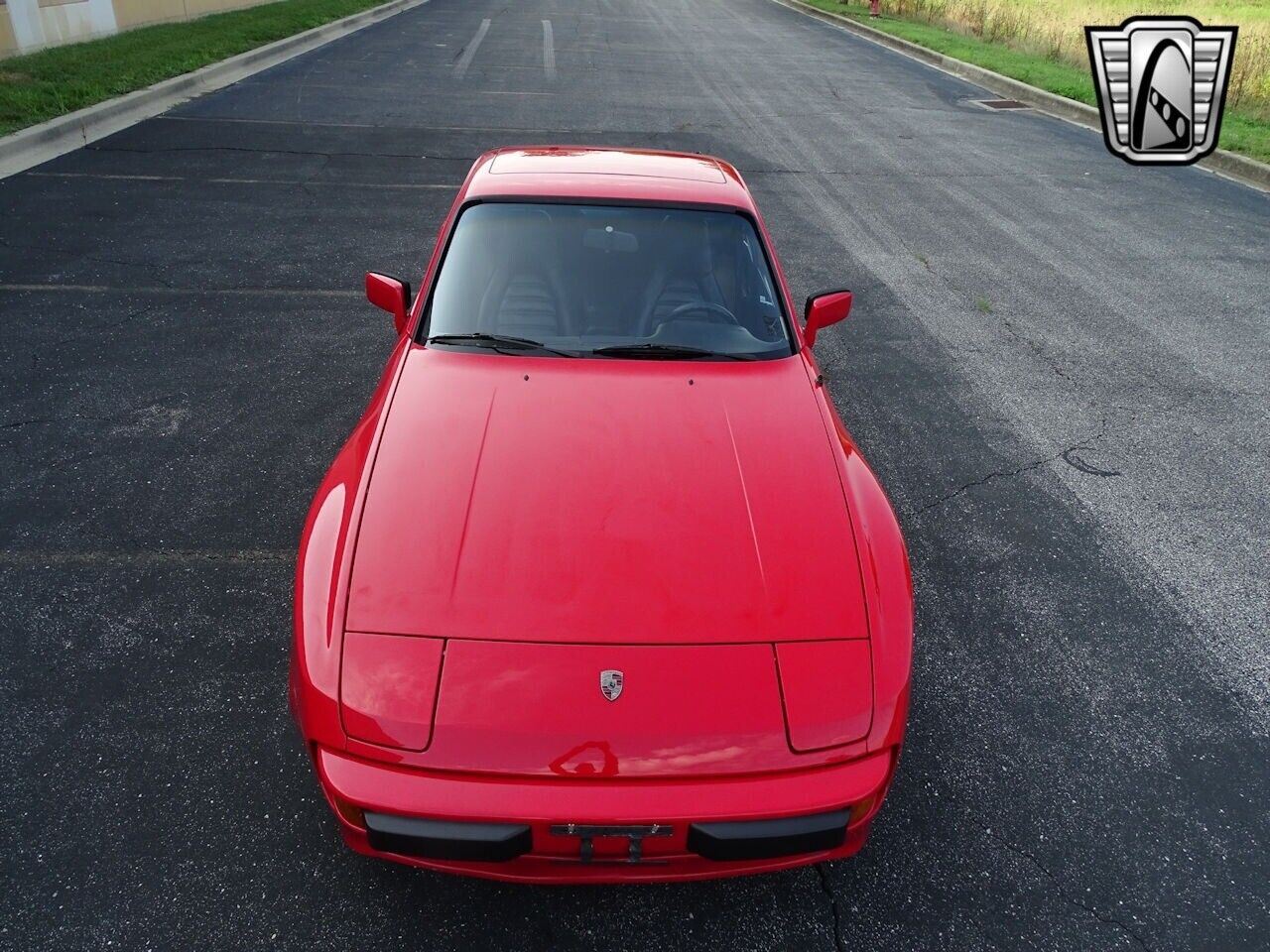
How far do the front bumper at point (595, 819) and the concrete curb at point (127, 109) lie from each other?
9.41 metres

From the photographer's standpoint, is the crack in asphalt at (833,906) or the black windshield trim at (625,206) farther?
the black windshield trim at (625,206)

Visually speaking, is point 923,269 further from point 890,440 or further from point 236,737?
point 236,737

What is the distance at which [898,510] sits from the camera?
14.4ft

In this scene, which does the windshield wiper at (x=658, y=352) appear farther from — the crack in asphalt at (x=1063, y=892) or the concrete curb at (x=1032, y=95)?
the concrete curb at (x=1032, y=95)

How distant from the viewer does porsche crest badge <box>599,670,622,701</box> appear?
221 centimetres

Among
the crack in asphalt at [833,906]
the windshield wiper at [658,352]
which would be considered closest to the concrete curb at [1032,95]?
the windshield wiper at [658,352]

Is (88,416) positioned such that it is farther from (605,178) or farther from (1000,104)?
(1000,104)

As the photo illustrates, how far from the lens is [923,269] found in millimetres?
7715

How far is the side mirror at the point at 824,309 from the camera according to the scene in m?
3.88

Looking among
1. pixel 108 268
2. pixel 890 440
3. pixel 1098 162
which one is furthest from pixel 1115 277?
pixel 108 268

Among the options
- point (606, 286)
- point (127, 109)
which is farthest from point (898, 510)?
point (127, 109)

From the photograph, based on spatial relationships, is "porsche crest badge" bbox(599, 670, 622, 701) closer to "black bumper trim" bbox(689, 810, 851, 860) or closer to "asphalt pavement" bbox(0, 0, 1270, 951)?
"black bumper trim" bbox(689, 810, 851, 860)

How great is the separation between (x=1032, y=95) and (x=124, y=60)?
14674mm

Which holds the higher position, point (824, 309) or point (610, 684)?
point (824, 309)
